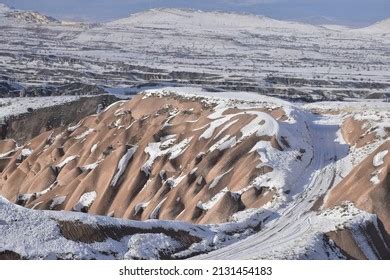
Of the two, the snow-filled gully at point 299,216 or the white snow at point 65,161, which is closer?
the snow-filled gully at point 299,216

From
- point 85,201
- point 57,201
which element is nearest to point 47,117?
point 57,201

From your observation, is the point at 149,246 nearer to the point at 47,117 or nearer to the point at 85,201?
the point at 85,201

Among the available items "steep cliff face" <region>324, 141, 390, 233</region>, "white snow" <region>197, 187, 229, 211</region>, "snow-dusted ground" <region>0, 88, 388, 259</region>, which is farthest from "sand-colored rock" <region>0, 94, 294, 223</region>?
"steep cliff face" <region>324, 141, 390, 233</region>

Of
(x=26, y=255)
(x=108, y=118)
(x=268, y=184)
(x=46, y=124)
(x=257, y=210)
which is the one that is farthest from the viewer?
(x=46, y=124)

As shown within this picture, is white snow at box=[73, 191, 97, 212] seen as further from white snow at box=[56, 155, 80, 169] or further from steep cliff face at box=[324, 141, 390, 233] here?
steep cliff face at box=[324, 141, 390, 233]

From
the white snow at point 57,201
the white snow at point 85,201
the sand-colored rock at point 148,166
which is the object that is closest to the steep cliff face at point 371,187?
the sand-colored rock at point 148,166

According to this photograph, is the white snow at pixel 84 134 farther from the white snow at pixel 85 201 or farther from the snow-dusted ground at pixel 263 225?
the snow-dusted ground at pixel 263 225

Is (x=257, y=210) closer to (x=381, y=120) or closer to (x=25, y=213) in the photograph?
(x=25, y=213)
